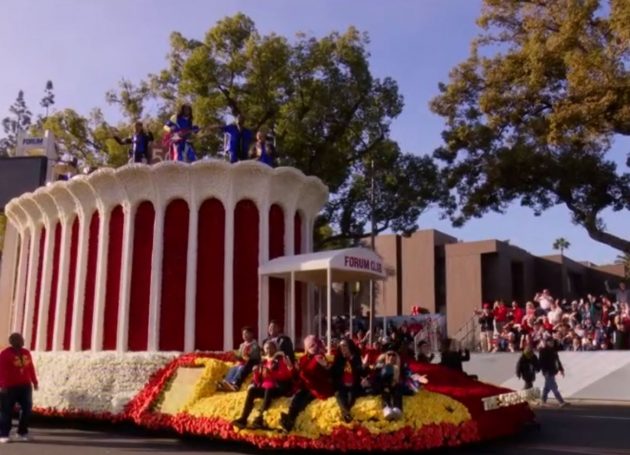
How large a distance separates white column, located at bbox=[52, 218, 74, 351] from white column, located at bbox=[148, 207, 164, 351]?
2.44m

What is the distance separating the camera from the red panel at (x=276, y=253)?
14844 millimetres

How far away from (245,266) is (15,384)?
4.74m

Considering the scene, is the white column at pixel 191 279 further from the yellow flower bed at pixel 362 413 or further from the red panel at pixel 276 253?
the yellow flower bed at pixel 362 413

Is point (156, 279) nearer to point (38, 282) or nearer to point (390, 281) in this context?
point (38, 282)

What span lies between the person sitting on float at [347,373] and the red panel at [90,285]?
6.41 m

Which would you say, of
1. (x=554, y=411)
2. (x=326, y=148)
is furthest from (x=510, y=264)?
(x=554, y=411)

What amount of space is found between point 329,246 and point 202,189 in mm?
16171

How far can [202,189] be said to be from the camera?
14.7 metres

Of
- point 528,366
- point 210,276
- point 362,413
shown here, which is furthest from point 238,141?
point 528,366

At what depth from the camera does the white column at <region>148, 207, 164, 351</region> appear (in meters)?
14.2

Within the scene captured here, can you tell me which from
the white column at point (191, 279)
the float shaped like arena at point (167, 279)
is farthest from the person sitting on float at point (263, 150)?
the white column at point (191, 279)

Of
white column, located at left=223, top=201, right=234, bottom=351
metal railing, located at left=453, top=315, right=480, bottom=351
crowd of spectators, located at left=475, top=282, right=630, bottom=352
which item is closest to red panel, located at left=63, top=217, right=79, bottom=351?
white column, located at left=223, top=201, right=234, bottom=351

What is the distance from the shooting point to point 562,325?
23688 millimetres

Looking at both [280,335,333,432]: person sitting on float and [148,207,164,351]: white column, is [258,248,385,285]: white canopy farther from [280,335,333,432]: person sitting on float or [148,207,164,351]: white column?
[280,335,333,432]: person sitting on float
